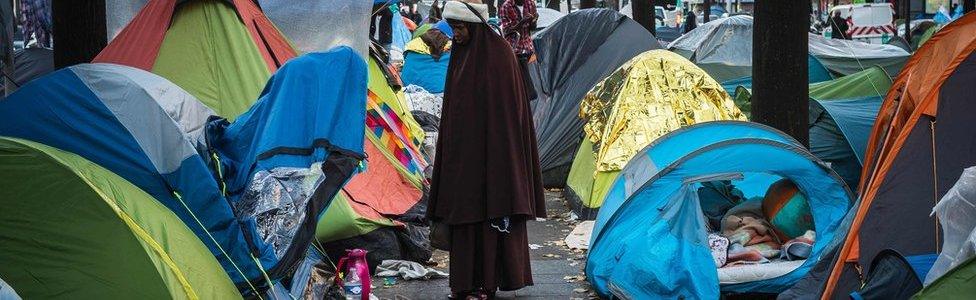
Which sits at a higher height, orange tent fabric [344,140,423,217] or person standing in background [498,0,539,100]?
person standing in background [498,0,539,100]

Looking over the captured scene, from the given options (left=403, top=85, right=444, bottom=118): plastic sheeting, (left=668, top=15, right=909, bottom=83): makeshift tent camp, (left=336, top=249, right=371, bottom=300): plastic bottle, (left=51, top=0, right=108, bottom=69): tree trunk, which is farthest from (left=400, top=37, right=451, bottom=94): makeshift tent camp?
(left=336, top=249, right=371, bottom=300): plastic bottle

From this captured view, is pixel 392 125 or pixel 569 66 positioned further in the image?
pixel 569 66

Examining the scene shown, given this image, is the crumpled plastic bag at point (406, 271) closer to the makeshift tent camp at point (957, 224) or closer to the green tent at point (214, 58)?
the green tent at point (214, 58)

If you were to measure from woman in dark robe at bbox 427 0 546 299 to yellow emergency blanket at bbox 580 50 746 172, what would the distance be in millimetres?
3114

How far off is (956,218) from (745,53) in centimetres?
1147

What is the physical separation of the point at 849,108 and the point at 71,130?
7.30 metres

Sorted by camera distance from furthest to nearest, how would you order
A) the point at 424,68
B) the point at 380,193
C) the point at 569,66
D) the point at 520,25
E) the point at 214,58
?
1. the point at 424,68
2. the point at 520,25
3. the point at 569,66
4. the point at 380,193
5. the point at 214,58

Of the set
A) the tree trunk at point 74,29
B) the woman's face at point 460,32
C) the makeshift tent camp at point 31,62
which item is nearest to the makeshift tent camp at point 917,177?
the woman's face at point 460,32

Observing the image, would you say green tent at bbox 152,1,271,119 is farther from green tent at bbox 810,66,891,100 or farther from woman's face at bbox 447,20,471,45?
green tent at bbox 810,66,891,100

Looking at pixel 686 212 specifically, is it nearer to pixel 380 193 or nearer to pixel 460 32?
pixel 460 32

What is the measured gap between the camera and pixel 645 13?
1692cm

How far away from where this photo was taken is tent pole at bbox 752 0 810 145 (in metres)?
9.45

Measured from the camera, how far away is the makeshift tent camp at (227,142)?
20.1 ft

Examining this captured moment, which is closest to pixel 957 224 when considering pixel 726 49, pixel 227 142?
pixel 227 142
